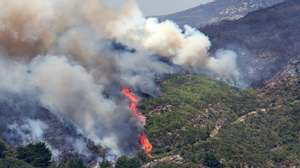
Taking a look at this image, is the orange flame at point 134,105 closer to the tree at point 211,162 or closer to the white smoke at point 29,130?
the white smoke at point 29,130

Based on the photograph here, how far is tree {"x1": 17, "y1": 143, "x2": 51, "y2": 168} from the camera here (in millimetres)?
119812

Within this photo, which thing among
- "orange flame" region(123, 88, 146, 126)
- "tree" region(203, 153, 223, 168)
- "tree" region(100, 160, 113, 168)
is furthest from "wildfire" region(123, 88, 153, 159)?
"tree" region(203, 153, 223, 168)

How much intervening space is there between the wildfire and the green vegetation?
5.45 ft

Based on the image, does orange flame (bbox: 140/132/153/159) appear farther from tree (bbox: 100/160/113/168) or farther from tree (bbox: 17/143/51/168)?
tree (bbox: 17/143/51/168)

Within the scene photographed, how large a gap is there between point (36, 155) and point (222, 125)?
164 feet

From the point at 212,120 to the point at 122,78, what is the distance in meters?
28.9

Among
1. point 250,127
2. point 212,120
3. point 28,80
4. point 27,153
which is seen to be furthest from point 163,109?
point 27,153

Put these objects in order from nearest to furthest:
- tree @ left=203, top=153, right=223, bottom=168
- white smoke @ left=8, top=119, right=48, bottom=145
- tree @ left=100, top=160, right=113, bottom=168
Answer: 1. tree @ left=100, top=160, right=113, bottom=168
2. tree @ left=203, top=153, right=223, bottom=168
3. white smoke @ left=8, top=119, right=48, bottom=145

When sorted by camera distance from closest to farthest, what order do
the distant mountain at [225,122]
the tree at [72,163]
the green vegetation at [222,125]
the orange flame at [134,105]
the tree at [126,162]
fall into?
the tree at [72,163], the tree at [126,162], the distant mountain at [225,122], the green vegetation at [222,125], the orange flame at [134,105]

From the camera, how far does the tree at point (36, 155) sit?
119812 millimetres

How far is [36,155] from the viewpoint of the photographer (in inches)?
4729

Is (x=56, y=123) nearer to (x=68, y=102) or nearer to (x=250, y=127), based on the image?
(x=68, y=102)

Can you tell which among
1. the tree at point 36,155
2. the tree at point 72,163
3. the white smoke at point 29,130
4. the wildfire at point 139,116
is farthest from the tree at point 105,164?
the white smoke at point 29,130

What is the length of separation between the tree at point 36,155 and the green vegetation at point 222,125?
25.7 metres
